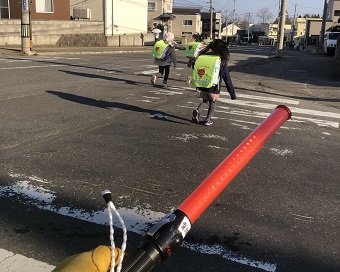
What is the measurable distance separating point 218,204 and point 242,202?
28cm

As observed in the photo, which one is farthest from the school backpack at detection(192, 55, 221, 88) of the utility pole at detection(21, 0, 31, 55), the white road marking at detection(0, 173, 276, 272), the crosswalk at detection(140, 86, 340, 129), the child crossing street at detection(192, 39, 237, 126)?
the utility pole at detection(21, 0, 31, 55)

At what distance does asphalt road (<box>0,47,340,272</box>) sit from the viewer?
308 cm

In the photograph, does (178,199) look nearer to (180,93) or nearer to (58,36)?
(180,93)

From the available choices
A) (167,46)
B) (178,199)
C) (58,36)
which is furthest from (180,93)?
(58,36)

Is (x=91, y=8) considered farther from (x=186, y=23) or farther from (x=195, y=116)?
(x=186, y=23)

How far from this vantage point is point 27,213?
3.51 metres

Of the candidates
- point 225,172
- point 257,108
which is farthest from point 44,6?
point 225,172

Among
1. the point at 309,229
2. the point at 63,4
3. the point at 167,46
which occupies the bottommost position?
the point at 309,229

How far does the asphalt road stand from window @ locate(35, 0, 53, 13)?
979 inches

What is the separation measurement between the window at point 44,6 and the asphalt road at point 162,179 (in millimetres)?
24858

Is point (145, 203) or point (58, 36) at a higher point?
point (58, 36)

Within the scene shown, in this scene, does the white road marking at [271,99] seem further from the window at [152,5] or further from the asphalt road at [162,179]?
the window at [152,5]

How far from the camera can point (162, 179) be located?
179 inches

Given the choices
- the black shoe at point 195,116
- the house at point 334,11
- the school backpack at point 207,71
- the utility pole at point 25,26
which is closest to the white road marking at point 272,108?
the black shoe at point 195,116
